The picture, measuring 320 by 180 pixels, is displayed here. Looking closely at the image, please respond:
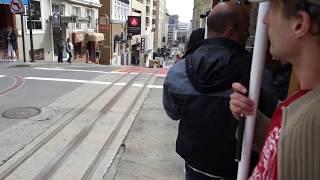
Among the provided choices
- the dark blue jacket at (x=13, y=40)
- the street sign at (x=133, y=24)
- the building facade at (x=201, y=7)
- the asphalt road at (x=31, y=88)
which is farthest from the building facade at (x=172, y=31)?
the building facade at (x=201, y=7)

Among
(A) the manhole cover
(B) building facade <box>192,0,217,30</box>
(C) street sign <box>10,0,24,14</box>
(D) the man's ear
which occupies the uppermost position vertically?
(C) street sign <box>10,0,24,14</box>

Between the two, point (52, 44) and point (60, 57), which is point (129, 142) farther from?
point (52, 44)

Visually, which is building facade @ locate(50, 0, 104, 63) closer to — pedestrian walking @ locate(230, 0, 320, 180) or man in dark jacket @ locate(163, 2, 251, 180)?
man in dark jacket @ locate(163, 2, 251, 180)

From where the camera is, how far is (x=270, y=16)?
1.26 meters

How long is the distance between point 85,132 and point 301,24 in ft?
18.8

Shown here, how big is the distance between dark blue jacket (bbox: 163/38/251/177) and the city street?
2803 millimetres

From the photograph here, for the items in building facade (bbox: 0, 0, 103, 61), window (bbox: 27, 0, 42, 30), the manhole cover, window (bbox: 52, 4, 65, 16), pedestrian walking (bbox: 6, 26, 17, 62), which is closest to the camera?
the manhole cover

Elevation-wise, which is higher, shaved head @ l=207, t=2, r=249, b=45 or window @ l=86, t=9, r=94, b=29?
window @ l=86, t=9, r=94, b=29

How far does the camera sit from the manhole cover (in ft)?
23.9

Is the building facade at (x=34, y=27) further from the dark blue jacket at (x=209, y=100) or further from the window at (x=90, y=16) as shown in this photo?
the dark blue jacket at (x=209, y=100)

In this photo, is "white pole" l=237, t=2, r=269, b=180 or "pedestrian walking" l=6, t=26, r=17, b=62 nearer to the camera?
"white pole" l=237, t=2, r=269, b=180

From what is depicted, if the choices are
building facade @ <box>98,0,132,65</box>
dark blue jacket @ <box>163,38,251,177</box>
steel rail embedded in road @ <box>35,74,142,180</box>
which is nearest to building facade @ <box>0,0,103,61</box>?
building facade @ <box>98,0,132,65</box>

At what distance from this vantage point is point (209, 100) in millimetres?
1997

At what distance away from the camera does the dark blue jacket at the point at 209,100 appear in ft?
6.47
